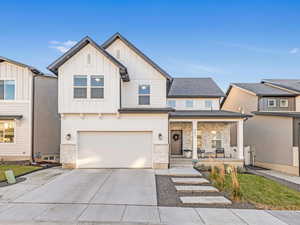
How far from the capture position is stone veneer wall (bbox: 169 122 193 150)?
1766cm

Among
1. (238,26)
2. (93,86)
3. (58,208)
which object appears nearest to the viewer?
(58,208)

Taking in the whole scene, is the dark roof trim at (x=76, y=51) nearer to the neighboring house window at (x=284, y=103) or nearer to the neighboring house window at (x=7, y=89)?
the neighboring house window at (x=7, y=89)

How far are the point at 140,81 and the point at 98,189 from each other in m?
7.98

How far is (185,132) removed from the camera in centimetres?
1780

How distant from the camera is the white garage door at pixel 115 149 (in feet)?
43.2

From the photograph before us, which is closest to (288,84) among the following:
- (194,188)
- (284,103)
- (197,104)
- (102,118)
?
(284,103)

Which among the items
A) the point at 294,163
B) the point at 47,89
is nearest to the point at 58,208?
the point at 47,89

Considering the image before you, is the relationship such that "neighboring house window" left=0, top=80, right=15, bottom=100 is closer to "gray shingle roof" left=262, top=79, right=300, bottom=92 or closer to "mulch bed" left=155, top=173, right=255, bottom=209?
"mulch bed" left=155, top=173, right=255, bottom=209

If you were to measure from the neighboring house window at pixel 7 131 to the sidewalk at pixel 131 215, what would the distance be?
32.2 feet

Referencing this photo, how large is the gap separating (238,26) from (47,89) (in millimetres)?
19286

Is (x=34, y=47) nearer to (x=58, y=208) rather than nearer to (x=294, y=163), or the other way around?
(x=58, y=208)

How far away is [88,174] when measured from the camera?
448 inches

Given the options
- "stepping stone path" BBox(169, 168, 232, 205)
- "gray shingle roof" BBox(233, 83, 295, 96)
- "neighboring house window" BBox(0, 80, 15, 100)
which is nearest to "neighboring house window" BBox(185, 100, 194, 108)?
"gray shingle roof" BBox(233, 83, 295, 96)

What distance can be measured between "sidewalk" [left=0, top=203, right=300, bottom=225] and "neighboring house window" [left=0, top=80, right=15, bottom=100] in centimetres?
1055
